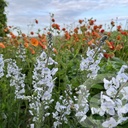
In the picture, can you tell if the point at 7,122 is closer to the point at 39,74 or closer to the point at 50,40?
the point at 39,74

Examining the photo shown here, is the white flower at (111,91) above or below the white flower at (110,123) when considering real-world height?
above

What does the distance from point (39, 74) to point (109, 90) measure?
0.83 meters

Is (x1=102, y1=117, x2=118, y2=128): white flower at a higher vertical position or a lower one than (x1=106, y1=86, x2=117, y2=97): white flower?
lower

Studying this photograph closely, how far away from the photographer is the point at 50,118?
3.43 meters

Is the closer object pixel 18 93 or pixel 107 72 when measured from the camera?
pixel 18 93

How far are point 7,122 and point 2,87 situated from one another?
735mm

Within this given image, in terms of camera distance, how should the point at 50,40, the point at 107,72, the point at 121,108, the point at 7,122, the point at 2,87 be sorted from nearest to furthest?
the point at 121,108 < the point at 50,40 < the point at 7,122 < the point at 2,87 < the point at 107,72

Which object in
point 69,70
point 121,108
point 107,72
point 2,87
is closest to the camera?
point 121,108

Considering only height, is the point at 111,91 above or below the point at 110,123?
above

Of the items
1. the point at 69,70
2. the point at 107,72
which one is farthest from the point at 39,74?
the point at 69,70

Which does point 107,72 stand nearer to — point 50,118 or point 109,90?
point 50,118

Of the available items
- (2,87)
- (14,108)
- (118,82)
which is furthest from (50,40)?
(2,87)

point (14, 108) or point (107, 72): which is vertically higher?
point (107, 72)

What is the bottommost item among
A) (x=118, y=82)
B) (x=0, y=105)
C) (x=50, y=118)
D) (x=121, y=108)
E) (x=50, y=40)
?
(x=50, y=118)
